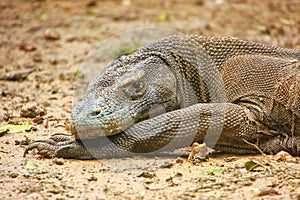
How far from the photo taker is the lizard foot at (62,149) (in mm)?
4949

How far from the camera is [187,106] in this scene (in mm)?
5348

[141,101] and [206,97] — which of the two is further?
[206,97]

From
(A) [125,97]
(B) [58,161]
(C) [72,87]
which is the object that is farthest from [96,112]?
(C) [72,87]

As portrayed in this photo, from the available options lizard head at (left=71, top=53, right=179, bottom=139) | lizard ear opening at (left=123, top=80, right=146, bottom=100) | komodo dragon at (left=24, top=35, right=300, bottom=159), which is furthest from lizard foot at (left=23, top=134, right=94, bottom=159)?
lizard ear opening at (left=123, top=80, right=146, bottom=100)

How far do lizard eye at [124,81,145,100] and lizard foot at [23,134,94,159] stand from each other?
695mm

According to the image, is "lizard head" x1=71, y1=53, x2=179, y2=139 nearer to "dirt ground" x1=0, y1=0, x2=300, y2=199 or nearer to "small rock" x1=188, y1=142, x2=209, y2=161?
"dirt ground" x1=0, y1=0, x2=300, y2=199

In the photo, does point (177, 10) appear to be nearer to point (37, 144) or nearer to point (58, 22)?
Result: point (58, 22)

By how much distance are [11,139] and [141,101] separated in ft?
5.34

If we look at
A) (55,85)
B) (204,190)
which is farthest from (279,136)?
(55,85)

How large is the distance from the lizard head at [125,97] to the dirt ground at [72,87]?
15.4 inches

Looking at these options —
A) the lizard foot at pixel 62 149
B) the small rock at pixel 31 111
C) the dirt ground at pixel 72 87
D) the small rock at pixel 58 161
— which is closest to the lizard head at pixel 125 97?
the lizard foot at pixel 62 149

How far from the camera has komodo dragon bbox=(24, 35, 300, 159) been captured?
194 inches

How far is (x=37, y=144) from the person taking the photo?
5.04 m

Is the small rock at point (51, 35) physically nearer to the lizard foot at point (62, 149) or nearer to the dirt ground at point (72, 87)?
the dirt ground at point (72, 87)
